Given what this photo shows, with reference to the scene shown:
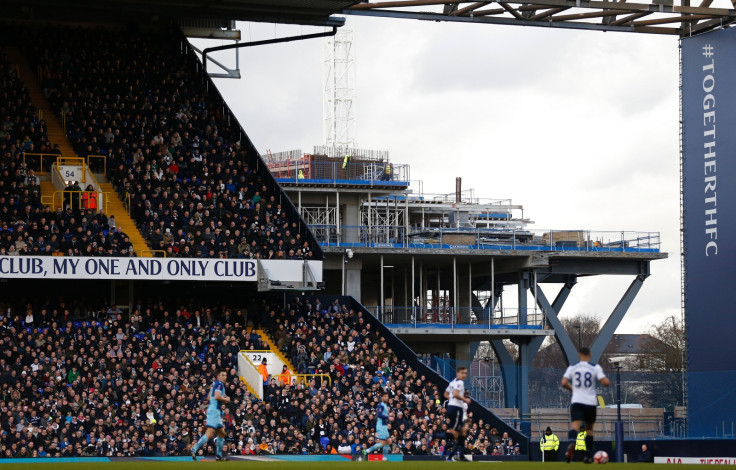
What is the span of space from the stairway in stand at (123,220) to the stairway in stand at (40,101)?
205 centimetres

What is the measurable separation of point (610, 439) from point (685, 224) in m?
12.1

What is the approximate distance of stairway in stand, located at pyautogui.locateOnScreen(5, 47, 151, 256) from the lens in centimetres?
4428

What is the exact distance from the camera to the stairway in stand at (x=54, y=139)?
44.3 meters

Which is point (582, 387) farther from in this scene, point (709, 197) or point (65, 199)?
point (709, 197)

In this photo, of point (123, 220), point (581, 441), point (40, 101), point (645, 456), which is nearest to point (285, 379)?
point (123, 220)

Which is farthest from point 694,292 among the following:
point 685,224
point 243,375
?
point 243,375

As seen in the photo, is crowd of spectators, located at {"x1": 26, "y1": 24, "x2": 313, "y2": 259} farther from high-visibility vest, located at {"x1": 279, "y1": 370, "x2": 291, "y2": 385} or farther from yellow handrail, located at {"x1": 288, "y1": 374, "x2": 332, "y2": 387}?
high-visibility vest, located at {"x1": 279, "y1": 370, "x2": 291, "y2": 385}

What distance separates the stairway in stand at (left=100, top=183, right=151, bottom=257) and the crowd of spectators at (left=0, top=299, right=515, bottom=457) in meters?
2.13

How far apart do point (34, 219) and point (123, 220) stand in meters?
3.28

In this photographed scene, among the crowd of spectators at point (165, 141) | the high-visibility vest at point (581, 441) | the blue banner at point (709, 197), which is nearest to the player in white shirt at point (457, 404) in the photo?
the high-visibility vest at point (581, 441)

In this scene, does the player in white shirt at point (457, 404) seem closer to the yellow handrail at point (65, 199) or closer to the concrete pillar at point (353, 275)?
the yellow handrail at point (65, 199)

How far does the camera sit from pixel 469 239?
196 ft

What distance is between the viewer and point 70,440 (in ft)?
123

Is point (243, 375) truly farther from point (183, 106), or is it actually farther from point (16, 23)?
point (16, 23)
